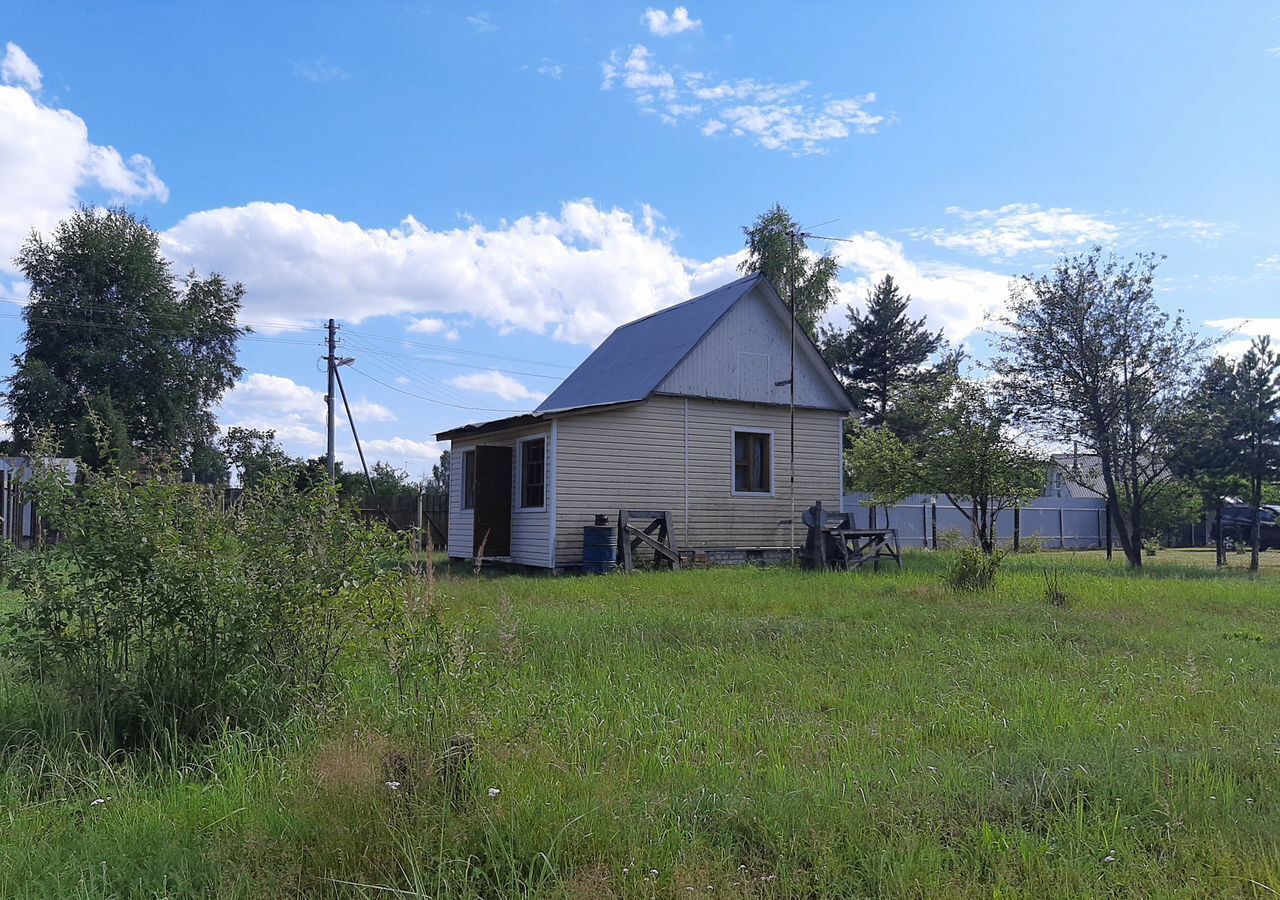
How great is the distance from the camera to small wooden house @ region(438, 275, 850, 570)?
651 inches

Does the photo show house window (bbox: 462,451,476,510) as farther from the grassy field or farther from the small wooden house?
the grassy field

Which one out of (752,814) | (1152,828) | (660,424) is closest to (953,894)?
(752,814)

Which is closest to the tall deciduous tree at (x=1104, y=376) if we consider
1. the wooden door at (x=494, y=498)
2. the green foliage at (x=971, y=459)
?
the green foliage at (x=971, y=459)

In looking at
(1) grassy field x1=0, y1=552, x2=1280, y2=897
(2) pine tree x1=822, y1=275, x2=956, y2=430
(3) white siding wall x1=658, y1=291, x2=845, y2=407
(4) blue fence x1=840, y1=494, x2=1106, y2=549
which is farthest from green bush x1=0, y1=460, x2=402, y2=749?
(2) pine tree x1=822, y1=275, x2=956, y2=430

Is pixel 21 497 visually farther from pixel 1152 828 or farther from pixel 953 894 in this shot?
pixel 1152 828

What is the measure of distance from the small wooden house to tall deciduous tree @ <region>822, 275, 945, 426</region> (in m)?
25.6

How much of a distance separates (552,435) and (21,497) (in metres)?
11.3

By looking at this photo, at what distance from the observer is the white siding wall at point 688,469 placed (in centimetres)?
1641

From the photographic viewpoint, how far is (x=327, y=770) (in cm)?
334

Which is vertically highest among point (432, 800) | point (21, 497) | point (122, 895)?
point (21, 497)

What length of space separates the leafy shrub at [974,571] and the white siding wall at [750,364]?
7.46 metres

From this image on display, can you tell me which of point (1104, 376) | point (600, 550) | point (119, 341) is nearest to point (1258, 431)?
point (1104, 376)

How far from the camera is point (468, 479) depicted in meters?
19.2

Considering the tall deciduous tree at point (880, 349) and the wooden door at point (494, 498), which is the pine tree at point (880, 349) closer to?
the tall deciduous tree at point (880, 349)
